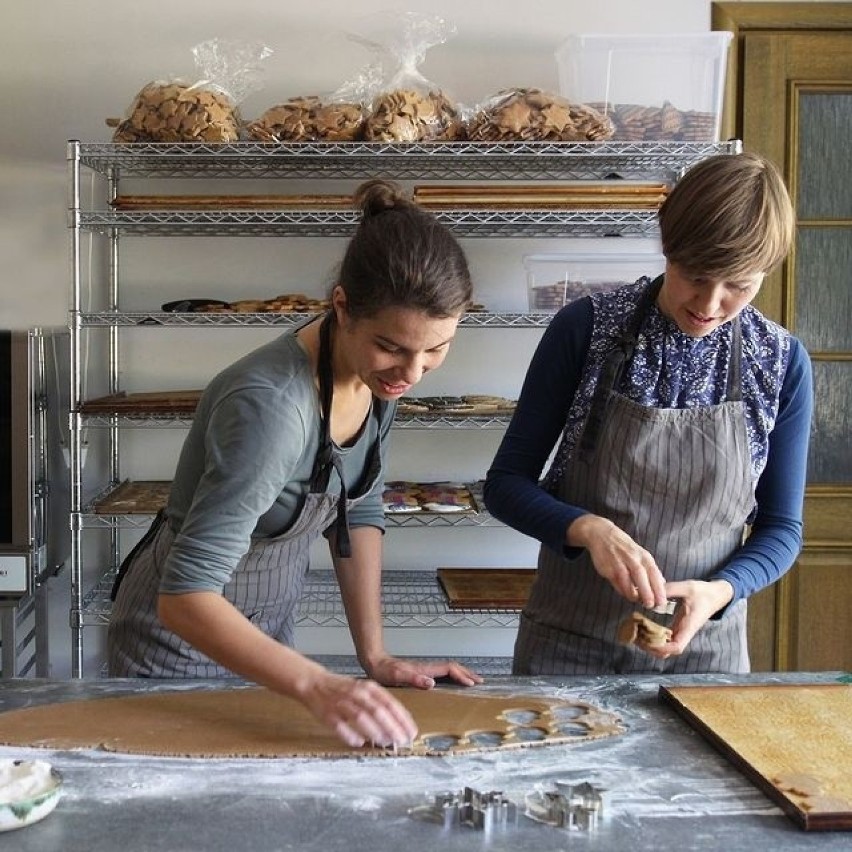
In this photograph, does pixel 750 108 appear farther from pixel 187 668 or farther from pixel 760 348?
pixel 187 668

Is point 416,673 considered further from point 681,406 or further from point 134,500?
point 134,500

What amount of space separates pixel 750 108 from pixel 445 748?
89.7 inches

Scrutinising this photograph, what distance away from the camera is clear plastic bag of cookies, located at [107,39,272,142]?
253 cm

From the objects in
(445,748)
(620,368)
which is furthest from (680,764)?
(620,368)

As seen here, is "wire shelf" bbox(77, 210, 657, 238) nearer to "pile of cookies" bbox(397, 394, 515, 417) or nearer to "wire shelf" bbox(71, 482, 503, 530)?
"pile of cookies" bbox(397, 394, 515, 417)

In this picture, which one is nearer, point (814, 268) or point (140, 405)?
point (140, 405)

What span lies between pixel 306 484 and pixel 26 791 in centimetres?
52

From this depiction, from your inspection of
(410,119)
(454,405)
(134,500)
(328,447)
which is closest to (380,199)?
(328,447)

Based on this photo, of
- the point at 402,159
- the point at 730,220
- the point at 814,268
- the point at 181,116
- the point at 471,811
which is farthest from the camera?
the point at 814,268

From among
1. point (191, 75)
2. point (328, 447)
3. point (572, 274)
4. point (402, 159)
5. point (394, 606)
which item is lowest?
point (394, 606)

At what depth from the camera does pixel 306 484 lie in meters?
1.44

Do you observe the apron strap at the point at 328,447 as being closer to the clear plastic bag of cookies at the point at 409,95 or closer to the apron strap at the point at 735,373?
the apron strap at the point at 735,373

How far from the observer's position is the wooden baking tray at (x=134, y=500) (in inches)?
101

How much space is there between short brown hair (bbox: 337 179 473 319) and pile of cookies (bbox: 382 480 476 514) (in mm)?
1278
